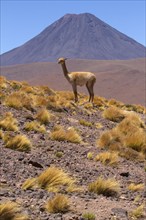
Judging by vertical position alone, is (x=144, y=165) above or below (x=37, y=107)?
below

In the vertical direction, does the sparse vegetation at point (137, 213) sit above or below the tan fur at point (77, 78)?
below

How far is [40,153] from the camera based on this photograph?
1011 cm

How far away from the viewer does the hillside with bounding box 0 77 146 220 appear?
6630 millimetres

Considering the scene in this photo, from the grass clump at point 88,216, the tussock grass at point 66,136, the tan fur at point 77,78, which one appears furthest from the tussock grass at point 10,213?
the tan fur at point 77,78

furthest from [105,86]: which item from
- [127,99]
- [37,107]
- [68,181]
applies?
[68,181]

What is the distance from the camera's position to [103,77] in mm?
139125

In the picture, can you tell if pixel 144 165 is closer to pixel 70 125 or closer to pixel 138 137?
pixel 138 137

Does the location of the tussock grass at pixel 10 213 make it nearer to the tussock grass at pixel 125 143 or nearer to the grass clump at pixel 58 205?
the grass clump at pixel 58 205

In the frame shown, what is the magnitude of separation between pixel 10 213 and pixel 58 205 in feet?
3.30

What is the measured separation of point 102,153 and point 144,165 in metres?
1.24

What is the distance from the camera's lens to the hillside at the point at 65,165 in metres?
6.63

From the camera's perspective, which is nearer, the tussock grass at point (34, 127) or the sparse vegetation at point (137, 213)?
the sparse vegetation at point (137, 213)

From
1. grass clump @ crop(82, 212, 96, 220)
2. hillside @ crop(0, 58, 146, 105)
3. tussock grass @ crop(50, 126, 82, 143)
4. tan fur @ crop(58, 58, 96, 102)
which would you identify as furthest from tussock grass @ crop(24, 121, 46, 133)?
hillside @ crop(0, 58, 146, 105)

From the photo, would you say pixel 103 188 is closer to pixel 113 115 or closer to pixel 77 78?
pixel 113 115
